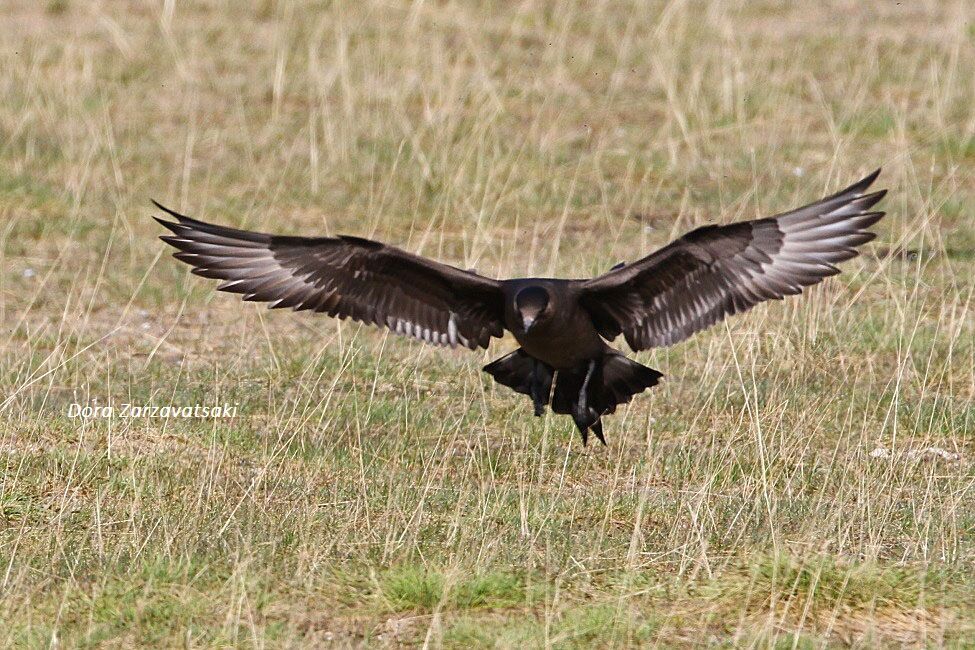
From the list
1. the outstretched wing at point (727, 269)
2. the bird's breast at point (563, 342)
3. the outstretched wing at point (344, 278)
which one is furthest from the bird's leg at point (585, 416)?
the outstretched wing at point (344, 278)

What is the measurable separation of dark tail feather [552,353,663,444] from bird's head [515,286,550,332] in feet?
1.80

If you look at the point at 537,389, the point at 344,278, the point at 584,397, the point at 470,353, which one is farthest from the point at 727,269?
the point at 470,353

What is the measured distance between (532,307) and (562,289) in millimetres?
278

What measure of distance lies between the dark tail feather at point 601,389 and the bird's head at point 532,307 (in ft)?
1.80

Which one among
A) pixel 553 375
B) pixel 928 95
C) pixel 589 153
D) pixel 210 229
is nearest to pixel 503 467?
pixel 553 375

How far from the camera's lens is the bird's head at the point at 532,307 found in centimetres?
609

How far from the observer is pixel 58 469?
6105mm

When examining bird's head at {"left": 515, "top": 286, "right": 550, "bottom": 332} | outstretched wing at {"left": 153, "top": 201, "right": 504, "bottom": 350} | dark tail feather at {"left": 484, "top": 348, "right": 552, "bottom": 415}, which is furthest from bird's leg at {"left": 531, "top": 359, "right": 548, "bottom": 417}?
bird's head at {"left": 515, "top": 286, "right": 550, "bottom": 332}

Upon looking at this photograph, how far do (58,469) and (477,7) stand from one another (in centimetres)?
809

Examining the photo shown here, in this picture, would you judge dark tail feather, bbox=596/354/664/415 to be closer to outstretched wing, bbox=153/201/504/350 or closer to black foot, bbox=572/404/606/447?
black foot, bbox=572/404/606/447

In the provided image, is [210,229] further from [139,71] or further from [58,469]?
[139,71]

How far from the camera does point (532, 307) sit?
6086mm

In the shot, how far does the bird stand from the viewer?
6117 mm

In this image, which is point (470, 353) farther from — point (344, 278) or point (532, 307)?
point (532, 307)
